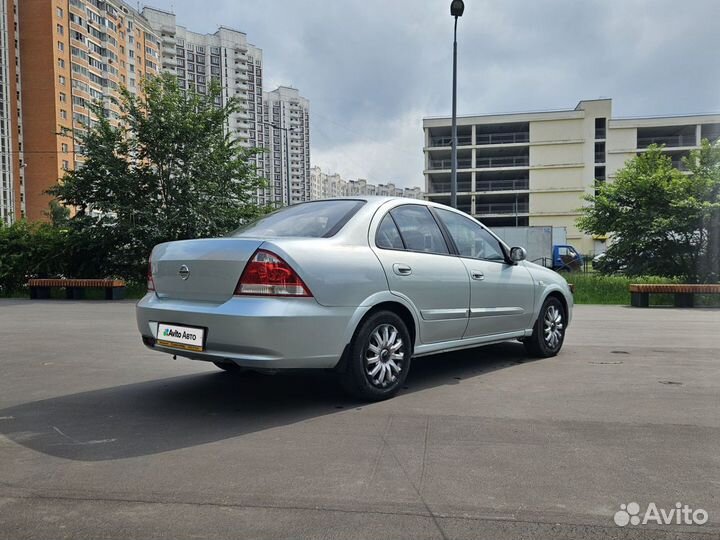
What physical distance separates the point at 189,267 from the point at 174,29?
121 m

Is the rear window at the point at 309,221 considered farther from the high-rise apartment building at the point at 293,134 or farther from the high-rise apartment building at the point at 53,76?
the high-rise apartment building at the point at 293,134

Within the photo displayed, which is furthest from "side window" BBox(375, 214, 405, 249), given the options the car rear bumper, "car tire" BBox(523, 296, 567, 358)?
"car tire" BBox(523, 296, 567, 358)

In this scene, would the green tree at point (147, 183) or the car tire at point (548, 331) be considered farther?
the green tree at point (147, 183)

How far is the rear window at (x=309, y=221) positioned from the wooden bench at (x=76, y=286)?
13.6 metres

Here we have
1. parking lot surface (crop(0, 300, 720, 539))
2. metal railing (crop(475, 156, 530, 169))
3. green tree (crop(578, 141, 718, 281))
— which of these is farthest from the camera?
metal railing (crop(475, 156, 530, 169))

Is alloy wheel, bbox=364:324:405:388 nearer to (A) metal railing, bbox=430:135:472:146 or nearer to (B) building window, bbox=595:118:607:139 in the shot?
(A) metal railing, bbox=430:135:472:146

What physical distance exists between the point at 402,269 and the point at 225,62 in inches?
5015

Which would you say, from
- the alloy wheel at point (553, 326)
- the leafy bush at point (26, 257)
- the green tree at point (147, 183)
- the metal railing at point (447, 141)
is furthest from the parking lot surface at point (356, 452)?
the metal railing at point (447, 141)

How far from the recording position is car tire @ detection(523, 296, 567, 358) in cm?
644

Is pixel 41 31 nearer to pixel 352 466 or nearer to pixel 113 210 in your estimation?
pixel 113 210

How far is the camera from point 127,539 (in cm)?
235

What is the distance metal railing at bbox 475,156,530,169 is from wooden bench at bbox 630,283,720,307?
180ft

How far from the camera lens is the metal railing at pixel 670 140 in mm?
64750

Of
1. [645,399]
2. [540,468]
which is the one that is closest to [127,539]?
[540,468]
